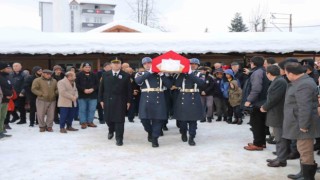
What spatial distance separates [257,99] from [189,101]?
1.25m

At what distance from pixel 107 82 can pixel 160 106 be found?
1.22 meters

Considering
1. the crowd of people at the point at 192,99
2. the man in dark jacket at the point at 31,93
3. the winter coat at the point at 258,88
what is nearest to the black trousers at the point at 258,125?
the crowd of people at the point at 192,99

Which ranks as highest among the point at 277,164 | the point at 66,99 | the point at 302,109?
the point at 302,109

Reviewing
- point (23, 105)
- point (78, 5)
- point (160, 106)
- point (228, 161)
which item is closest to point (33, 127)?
point (23, 105)

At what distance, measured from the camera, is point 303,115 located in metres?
4.38

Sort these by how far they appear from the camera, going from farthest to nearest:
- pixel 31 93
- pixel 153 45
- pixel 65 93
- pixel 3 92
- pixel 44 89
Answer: pixel 153 45
pixel 31 93
pixel 44 89
pixel 65 93
pixel 3 92

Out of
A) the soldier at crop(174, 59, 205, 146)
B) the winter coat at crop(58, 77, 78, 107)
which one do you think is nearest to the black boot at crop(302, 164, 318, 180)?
the soldier at crop(174, 59, 205, 146)

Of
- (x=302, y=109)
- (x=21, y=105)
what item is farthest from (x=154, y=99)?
(x=21, y=105)

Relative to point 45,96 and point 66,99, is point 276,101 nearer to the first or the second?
point 66,99

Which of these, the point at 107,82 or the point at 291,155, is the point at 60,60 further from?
the point at 291,155

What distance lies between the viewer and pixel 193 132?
6.82 m

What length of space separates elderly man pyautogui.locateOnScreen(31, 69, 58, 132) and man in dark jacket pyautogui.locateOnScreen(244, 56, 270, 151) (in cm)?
445

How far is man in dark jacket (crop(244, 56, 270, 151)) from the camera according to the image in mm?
6141

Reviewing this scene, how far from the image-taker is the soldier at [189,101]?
668 cm
